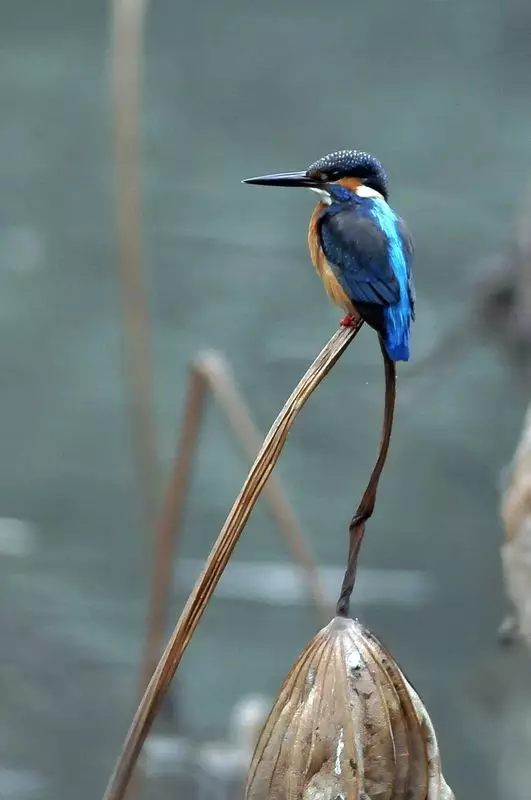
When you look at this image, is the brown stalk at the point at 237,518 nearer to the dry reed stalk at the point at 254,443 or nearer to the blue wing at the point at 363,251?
the blue wing at the point at 363,251

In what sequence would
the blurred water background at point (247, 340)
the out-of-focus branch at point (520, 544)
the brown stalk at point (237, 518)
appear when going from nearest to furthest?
the brown stalk at point (237, 518) → the out-of-focus branch at point (520, 544) → the blurred water background at point (247, 340)

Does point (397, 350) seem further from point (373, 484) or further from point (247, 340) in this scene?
point (247, 340)

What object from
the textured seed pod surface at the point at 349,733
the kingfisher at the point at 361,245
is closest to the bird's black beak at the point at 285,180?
the kingfisher at the point at 361,245

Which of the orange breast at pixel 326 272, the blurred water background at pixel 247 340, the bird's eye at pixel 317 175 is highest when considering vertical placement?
the blurred water background at pixel 247 340

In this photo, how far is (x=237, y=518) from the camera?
0.84 feet

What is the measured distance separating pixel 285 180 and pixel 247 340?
0.73 m

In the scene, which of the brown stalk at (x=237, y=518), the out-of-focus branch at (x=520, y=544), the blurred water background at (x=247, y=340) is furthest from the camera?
the blurred water background at (x=247, y=340)

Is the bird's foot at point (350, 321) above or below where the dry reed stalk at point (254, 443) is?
below

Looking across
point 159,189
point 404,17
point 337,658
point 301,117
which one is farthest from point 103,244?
point 337,658

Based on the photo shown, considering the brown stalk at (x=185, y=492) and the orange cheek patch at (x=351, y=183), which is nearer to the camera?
the orange cheek patch at (x=351, y=183)

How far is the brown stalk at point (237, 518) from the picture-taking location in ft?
0.83

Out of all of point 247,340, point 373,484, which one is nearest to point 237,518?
point 373,484

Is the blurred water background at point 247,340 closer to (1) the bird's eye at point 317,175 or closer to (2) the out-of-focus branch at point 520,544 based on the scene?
(2) the out-of-focus branch at point 520,544

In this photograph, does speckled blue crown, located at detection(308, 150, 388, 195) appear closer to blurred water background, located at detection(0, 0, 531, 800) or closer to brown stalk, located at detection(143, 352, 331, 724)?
brown stalk, located at detection(143, 352, 331, 724)
